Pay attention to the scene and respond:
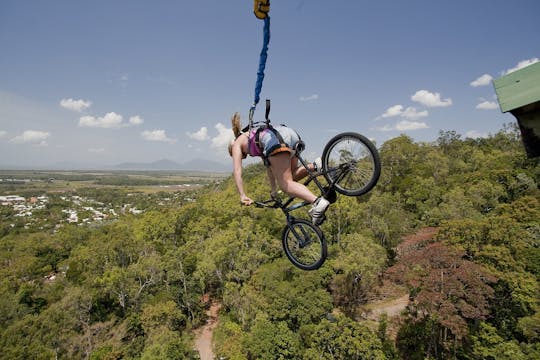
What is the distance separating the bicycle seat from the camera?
3701 mm

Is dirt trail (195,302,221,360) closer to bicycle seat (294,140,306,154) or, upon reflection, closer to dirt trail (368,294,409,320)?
dirt trail (368,294,409,320)

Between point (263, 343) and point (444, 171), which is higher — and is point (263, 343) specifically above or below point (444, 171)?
below

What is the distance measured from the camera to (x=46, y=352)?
15336 mm

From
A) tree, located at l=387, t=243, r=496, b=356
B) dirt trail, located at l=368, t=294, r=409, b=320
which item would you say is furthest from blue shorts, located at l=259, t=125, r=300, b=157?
dirt trail, located at l=368, t=294, r=409, b=320

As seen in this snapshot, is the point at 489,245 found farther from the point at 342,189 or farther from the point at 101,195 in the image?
the point at 101,195

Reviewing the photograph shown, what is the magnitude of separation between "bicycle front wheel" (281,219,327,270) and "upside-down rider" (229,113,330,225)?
26.9 inches

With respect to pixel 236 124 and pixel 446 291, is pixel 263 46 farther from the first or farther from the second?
pixel 446 291

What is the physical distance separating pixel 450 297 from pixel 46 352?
75.0ft

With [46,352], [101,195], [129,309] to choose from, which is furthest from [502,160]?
[101,195]

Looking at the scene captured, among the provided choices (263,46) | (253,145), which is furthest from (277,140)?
(263,46)

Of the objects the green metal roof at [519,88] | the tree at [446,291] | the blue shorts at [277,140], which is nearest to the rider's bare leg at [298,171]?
the blue shorts at [277,140]

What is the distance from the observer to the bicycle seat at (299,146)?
12.1 feet

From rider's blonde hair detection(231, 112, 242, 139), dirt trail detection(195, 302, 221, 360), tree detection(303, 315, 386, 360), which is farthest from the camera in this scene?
dirt trail detection(195, 302, 221, 360)

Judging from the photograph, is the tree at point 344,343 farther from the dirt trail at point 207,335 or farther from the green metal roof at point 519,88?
the green metal roof at point 519,88
